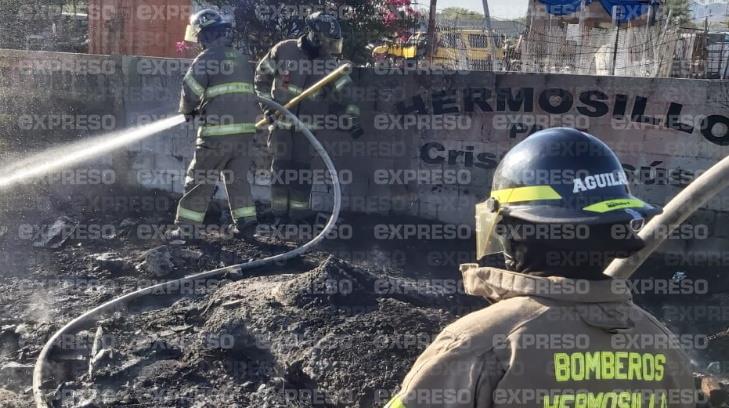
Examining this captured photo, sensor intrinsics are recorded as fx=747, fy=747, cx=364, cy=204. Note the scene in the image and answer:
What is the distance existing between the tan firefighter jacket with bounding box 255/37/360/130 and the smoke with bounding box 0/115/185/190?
59.9 inches

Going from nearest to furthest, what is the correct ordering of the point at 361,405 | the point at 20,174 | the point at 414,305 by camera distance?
the point at 361,405 < the point at 414,305 < the point at 20,174

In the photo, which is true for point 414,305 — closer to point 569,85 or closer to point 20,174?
point 569,85

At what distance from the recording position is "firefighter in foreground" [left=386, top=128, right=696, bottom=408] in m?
1.66

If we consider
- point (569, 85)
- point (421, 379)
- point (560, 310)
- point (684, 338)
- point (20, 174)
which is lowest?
point (684, 338)

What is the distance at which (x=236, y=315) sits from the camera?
17.3ft

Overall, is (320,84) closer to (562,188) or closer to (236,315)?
(236,315)

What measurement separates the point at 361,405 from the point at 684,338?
3212 millimetres

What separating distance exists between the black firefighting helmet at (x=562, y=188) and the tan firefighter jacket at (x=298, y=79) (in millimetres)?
6113

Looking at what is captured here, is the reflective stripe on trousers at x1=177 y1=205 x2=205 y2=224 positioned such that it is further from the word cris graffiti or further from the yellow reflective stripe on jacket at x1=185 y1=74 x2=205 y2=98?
the word cris graffiti

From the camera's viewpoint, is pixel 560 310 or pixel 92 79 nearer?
pixel 560 310

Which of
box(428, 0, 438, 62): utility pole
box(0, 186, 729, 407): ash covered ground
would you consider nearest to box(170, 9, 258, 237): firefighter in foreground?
box(0, 186, 729, 407): ash covered ground

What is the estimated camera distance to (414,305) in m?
5.63

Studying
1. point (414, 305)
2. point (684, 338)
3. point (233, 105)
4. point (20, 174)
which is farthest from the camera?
point (20, 174)

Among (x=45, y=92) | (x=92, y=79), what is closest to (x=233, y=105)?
A: (x=92, y=79)
